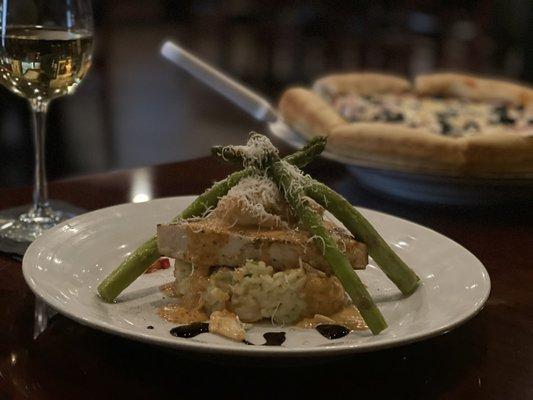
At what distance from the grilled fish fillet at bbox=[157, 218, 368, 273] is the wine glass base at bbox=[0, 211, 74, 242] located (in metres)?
0.48

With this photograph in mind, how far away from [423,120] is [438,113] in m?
0.23

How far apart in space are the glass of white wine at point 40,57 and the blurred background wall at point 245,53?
415cm

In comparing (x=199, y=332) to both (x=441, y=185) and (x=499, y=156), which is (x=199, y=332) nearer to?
(x=441, y=185)

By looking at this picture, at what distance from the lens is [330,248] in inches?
51.8

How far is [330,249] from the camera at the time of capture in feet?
4.31

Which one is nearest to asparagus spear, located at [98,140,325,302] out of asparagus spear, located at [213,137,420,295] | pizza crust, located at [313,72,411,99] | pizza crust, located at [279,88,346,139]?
asparagus spear, located at [213,137,420,295]

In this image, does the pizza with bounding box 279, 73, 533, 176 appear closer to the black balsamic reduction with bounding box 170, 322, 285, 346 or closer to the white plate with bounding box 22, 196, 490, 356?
the white plate with bounding box 22, 196, 490, 356

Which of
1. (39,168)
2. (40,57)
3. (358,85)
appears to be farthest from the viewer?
(358,85)

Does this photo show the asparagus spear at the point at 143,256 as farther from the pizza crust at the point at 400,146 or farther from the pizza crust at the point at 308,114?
the pizza crust at the point at 308,114

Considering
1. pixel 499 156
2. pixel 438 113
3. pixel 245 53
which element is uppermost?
pixel 499 156

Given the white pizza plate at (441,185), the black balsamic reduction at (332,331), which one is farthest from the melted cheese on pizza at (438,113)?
the black balsamic reduction at (332,331)

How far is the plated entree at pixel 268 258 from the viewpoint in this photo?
4.32ft

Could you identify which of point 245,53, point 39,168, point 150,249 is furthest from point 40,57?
point 245,53

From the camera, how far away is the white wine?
177 centimetres
